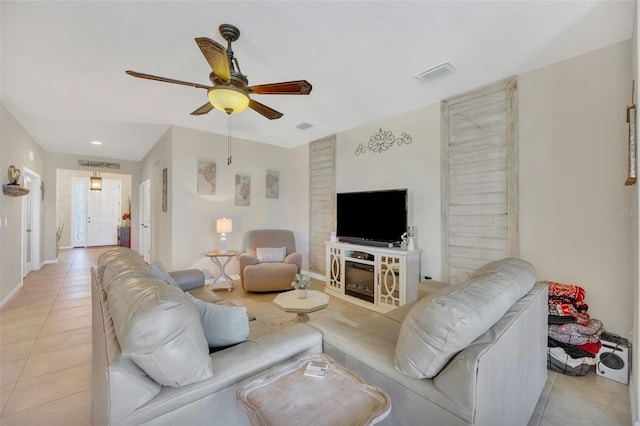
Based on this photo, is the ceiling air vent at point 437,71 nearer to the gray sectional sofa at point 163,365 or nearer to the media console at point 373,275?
the media console at point 373,275

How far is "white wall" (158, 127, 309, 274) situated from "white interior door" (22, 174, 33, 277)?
6.96ft

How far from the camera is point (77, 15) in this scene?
1978 mm

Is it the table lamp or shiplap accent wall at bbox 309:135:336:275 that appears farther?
shiplap accent wall at bbox 309:135:336:275

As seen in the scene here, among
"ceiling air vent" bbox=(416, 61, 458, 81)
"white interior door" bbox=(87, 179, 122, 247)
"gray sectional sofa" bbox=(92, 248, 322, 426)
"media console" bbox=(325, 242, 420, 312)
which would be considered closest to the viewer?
"gray sectional sofa" bbox=(92, 248, 322, 426)

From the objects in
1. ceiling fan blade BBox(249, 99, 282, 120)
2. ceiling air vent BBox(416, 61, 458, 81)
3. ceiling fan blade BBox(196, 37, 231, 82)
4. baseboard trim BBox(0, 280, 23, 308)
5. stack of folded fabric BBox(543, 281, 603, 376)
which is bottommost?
baseboard trim BBox(0, 280, 23, 308)

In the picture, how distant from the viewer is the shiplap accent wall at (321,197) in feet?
15.6

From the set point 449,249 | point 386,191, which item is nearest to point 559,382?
point 449,249

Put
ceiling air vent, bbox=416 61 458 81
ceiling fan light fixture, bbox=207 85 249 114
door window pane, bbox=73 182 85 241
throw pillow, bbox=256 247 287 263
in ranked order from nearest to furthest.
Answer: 1. ceiling fan light fixture, bbox=207 85 249 114
2. ceiling air vent, bbox=416 61 458 81
3. throw pillow, bbox=256 247 287 263
4. door window pane, bbox=73 182 85 241

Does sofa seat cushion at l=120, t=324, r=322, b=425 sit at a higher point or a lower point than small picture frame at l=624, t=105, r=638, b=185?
lower

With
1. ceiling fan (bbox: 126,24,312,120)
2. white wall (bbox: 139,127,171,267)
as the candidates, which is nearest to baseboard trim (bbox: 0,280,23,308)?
white wall (bbox: 139,127,171,267)

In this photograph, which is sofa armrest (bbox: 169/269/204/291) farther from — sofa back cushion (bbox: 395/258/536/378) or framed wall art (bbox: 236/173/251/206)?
sofa back cushion (bbox: 395/258/536/378)

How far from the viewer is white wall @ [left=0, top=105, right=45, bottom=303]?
11.9 feet

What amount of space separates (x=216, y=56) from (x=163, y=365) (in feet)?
5.82

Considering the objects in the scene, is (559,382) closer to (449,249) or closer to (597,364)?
(597,364)
